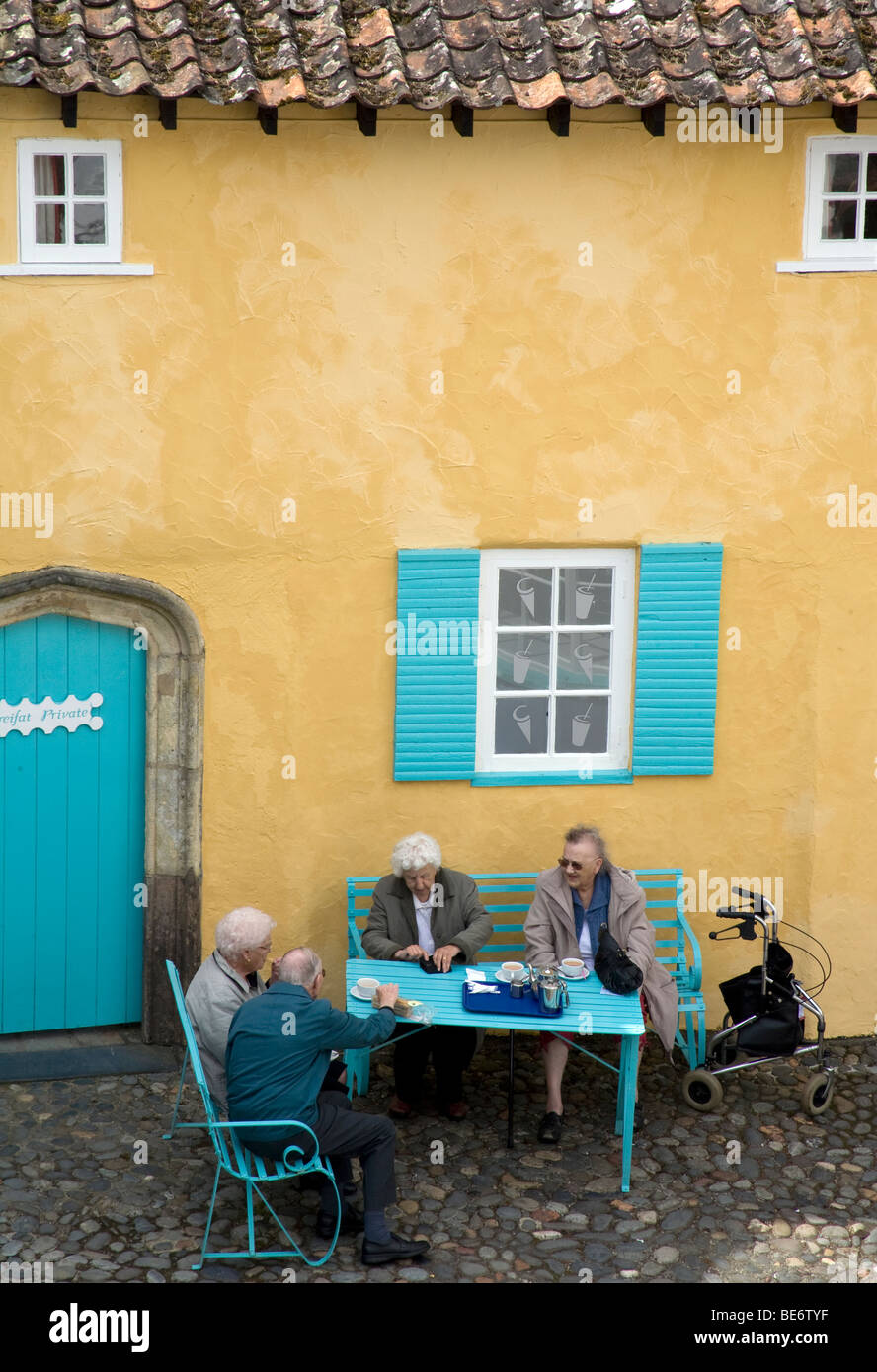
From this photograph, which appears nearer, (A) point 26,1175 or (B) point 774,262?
(A) point 26,1175

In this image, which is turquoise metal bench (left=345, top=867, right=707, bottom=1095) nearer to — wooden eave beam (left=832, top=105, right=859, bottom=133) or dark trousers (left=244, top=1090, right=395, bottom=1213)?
dark trousers (left=244, top=1090, right=395, bottom=1213)

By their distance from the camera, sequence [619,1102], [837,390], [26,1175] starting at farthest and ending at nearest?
[837,390] → [619,1102] → [26,1175]

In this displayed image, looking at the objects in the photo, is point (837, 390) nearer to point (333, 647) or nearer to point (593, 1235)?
point (333, 647)

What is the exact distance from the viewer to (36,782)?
880cm

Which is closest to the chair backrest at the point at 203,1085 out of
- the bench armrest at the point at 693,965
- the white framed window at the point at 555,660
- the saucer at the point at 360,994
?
the saucer at the point at 360,994

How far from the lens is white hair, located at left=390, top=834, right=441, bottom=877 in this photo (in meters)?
8.30

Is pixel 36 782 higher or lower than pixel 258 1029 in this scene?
higher

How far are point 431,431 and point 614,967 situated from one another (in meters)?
3.03

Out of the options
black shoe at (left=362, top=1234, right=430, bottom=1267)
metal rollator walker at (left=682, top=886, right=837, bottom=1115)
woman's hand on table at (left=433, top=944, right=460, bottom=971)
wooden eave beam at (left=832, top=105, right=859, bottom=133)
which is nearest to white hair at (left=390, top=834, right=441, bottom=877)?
woman's hand on table at (left=433, top=944, right=460, bottom=971)

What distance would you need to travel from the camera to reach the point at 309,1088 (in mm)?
6984

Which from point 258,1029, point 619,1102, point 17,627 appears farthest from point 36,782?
point 619,1102

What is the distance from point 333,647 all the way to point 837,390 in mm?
3159

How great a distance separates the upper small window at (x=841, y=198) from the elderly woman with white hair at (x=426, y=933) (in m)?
3.94

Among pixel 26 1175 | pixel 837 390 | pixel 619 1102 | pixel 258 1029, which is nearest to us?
pixel 258 1029
